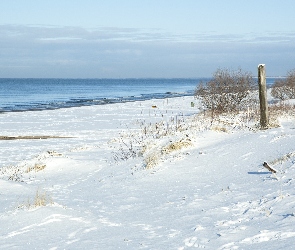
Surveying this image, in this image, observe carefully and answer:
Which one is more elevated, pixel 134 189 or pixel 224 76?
pixel 224 76

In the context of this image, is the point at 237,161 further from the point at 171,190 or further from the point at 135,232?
the point at 135,232

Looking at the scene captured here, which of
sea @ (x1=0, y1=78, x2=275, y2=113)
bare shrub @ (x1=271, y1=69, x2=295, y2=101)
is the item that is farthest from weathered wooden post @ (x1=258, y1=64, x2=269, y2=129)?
bare shrub @ (x1=271, y1=69, x2=295, y2=101)

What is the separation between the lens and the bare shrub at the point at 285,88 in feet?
110

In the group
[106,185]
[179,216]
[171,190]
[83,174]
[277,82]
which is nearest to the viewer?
[179,216]

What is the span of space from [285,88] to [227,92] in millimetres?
11687

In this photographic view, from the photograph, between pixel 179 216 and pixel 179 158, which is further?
pixel 179 158

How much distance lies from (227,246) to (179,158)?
19.0ft

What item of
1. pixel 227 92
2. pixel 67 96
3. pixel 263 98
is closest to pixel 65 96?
pixel 67 96

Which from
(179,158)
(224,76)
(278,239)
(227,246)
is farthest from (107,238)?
(224,76)

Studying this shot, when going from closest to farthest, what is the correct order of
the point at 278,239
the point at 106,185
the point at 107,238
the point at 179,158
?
1. the point at 278,239
2. the point at 107,238
3. the point at 106,185
4. the point at 179,158

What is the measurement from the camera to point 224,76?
85.1 ft

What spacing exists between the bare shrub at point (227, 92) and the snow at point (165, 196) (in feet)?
33.3

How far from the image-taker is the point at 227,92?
2498 cm

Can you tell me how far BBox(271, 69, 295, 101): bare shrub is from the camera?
33.6 m
